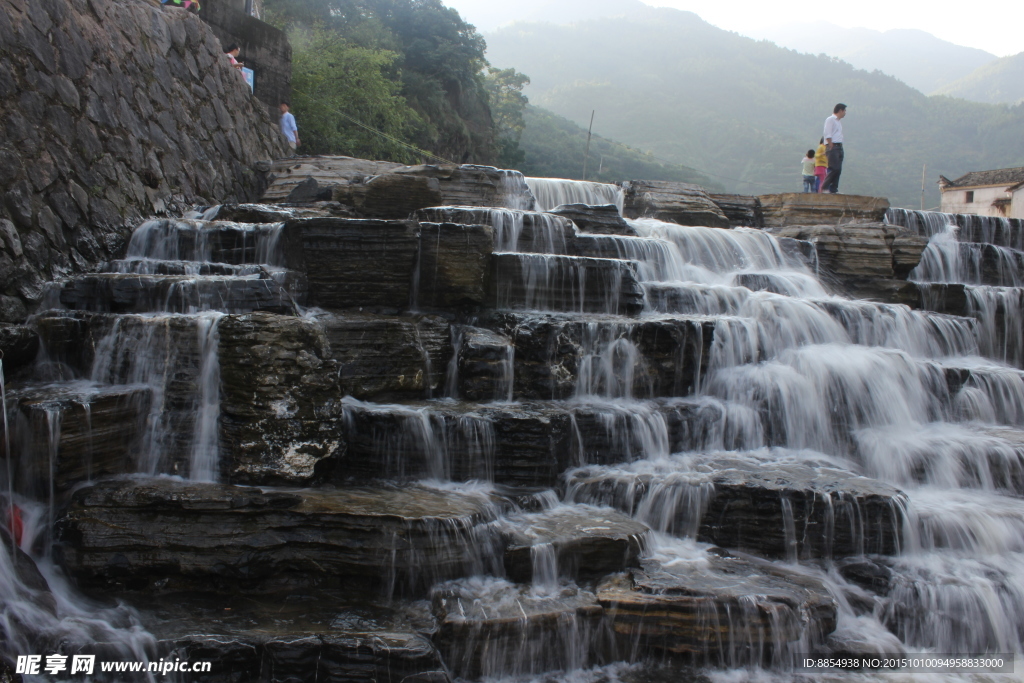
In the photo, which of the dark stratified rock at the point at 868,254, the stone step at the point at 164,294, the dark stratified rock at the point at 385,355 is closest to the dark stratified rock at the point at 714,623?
the dark stratified rock at the point at 385,355

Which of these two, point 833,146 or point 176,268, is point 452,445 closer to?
point 176,268

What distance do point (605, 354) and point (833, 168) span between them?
1025cm

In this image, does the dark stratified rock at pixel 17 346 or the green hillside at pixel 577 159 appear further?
the green hillside at pixel 577 159

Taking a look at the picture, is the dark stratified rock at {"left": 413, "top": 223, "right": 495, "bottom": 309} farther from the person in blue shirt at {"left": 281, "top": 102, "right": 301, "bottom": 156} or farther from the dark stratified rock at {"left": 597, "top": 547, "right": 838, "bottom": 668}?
the person in blue shirt at {"left": 281, "top": 102, "right": 301, "bottom": 156}

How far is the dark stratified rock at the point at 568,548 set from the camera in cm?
543

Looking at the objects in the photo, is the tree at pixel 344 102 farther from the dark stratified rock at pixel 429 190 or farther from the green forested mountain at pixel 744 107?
the green forested mountain at pixel 744 107

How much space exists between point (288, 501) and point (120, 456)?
1.61 metres

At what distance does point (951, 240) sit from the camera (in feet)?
46.3

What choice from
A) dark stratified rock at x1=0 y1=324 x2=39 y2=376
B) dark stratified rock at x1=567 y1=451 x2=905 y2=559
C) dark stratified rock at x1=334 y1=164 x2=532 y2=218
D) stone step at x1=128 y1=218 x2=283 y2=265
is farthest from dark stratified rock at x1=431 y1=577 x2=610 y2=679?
dark stratified rock at x1=334 y1=164 x2=532 y2=218

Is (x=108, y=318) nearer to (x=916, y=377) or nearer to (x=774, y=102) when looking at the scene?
(x=916, y=377)

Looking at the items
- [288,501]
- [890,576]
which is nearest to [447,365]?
[288,501]

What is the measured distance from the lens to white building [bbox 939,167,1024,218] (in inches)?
1210

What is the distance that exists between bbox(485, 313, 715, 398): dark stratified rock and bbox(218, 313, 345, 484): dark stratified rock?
2343mm

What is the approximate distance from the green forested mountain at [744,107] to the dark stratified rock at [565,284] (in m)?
45.6
